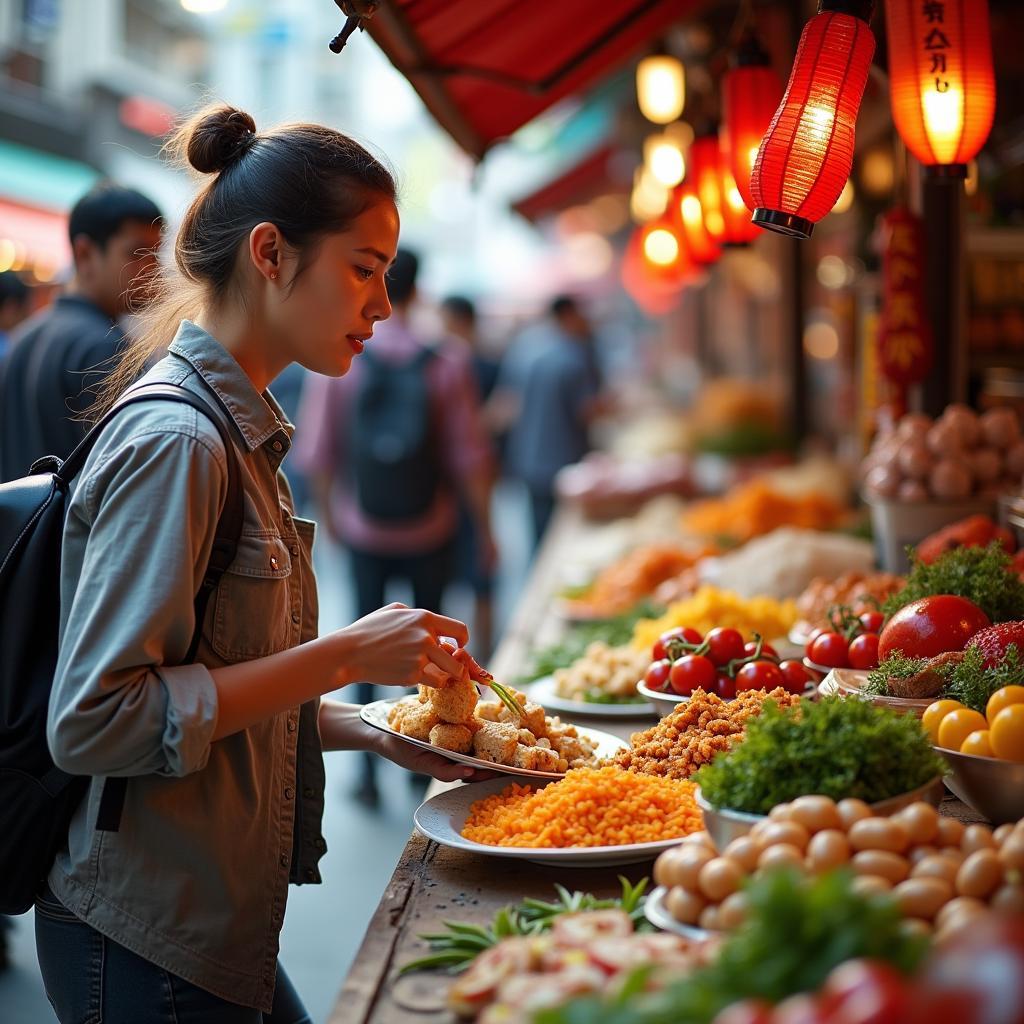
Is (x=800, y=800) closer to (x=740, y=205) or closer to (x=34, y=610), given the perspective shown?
(x=34, y=610)

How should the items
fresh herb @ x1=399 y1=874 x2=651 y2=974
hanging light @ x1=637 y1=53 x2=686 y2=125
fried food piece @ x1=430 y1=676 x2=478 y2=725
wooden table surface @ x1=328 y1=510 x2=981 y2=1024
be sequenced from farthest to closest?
hanging light @ x1=637 y1=53 x2=686 y2=125 < fried food piece @ x1=430 y1=676 x2=478 y2=725 < fresh herb @ x1=399 y1=874 x2=651 y2=974 < wooden table surface @ x1=328 y1=510 x2=981 y2=1024

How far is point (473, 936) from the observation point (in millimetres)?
2018

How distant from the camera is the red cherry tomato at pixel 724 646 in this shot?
3.19 metres

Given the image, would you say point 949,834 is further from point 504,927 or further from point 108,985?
point 108,985

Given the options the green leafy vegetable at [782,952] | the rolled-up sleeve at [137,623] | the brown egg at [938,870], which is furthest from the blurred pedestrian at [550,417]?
the green leafy vegetable at [782,952]

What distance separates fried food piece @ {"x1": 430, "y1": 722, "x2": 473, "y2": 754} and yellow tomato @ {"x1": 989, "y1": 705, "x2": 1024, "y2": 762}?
1.06 meters

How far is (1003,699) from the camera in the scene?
90.2 inches

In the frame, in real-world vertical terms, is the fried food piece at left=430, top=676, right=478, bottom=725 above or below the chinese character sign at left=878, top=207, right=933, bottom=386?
below

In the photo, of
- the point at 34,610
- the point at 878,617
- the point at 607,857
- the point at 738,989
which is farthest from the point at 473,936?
the point at 878,617

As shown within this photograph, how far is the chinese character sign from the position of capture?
482 centimetres

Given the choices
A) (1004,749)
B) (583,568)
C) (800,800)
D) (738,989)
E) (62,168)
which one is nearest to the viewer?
(738,989)

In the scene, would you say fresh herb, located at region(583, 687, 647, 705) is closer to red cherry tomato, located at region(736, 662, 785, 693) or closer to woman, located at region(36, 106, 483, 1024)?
red cherry tomato, located at region(736, 662, 785, 693)

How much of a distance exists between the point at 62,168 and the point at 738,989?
20240 millimetres

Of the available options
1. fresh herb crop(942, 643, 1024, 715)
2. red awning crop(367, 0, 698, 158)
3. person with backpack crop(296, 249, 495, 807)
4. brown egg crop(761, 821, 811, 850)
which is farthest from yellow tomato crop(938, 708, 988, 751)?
person with backpack crop(296, 249, 495, 807)
